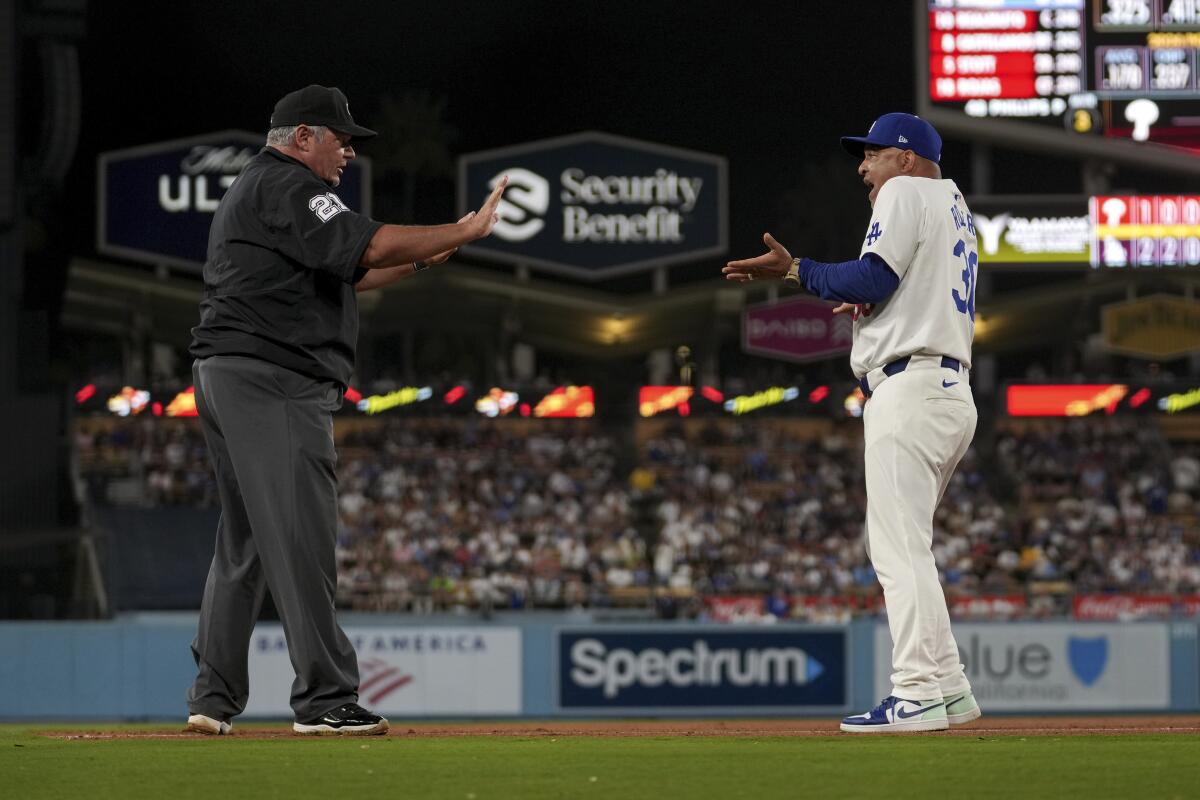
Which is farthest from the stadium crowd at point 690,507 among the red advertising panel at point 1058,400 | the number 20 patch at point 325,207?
the number 20 patch at point 325,207

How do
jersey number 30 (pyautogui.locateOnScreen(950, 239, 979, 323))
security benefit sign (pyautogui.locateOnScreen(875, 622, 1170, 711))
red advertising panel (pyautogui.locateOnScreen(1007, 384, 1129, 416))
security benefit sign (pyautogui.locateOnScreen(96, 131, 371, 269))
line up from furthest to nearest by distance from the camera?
1. red advertising panel (pyautogui.locateOnScreen(1007, 384, 1129, 416))
2. security benefit sign (pyautogui.locateOnScreen(96, 131, 371, 269))
3. security benefit sign (pyautogui.locateOnScreen(875, 622, 1170, 711))
4. jersey number 30 (pyautogui.locateOnScreen(950, 239, 979, 323))

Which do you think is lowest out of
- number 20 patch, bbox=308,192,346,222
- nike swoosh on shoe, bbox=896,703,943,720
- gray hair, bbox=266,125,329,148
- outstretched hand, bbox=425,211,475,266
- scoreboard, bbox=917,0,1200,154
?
nike swoosh on shoe, bbox=896,703,943,720

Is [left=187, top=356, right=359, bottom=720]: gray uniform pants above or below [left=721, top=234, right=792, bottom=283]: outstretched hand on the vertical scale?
below

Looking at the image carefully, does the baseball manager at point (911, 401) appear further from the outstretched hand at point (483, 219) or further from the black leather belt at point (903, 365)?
the outstretched hand at point (483, 219)

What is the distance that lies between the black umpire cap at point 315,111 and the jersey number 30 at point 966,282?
5.64ft

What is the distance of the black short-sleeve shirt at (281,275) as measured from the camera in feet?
15.3

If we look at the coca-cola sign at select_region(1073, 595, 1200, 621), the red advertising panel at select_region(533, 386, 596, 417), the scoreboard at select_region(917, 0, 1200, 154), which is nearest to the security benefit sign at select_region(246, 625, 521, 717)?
the coca-cola sign at select_region(1073, 595, 1200, 621)

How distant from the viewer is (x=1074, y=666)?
16.0 metres

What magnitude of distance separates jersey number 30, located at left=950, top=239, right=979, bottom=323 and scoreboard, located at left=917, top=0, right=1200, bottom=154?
594 inches

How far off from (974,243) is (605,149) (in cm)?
2346

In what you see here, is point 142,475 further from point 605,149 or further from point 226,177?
point 605,149

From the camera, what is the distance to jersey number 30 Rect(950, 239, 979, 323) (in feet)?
16.5

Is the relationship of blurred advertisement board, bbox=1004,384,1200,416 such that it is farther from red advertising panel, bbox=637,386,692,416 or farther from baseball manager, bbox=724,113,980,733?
baseball manager, bbox=724,113,980,733

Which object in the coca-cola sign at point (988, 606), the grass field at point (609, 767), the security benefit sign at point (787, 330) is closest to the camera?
the grass field at point (609, 767)
